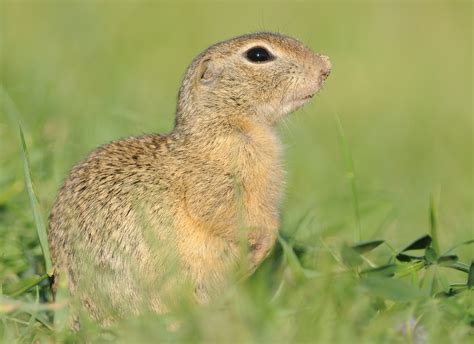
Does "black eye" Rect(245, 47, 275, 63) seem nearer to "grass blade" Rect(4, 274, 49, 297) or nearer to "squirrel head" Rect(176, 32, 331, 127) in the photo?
"squirrel head" Rect(176, 32, 331, 127)

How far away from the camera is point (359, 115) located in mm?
10023

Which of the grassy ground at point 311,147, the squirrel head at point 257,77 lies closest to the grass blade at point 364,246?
the grassy ground at point 311,147

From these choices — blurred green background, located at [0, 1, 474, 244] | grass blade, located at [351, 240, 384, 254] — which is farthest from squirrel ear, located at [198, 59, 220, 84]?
grass blade, located at [351, 240, 384, 254]

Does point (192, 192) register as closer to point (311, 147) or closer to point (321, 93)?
point (311, 147)

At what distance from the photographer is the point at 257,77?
491cm

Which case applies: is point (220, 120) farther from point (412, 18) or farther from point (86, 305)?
point (412, 18)

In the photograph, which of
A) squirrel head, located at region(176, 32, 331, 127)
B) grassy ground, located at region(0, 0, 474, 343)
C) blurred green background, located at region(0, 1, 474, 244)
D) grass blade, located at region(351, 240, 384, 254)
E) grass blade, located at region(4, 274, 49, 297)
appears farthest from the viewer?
blurred green background, located at region(0, 1, 474, 244)

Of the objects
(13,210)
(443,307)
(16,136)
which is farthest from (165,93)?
(443,307)

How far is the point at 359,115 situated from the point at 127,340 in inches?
269

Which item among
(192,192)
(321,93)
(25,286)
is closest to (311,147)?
(321,93)

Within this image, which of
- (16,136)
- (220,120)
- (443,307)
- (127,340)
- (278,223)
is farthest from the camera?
(16,136)

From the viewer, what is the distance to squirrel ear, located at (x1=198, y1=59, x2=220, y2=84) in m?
4.89

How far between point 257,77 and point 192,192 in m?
0.81

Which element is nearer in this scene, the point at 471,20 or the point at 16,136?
the point at 16,136
